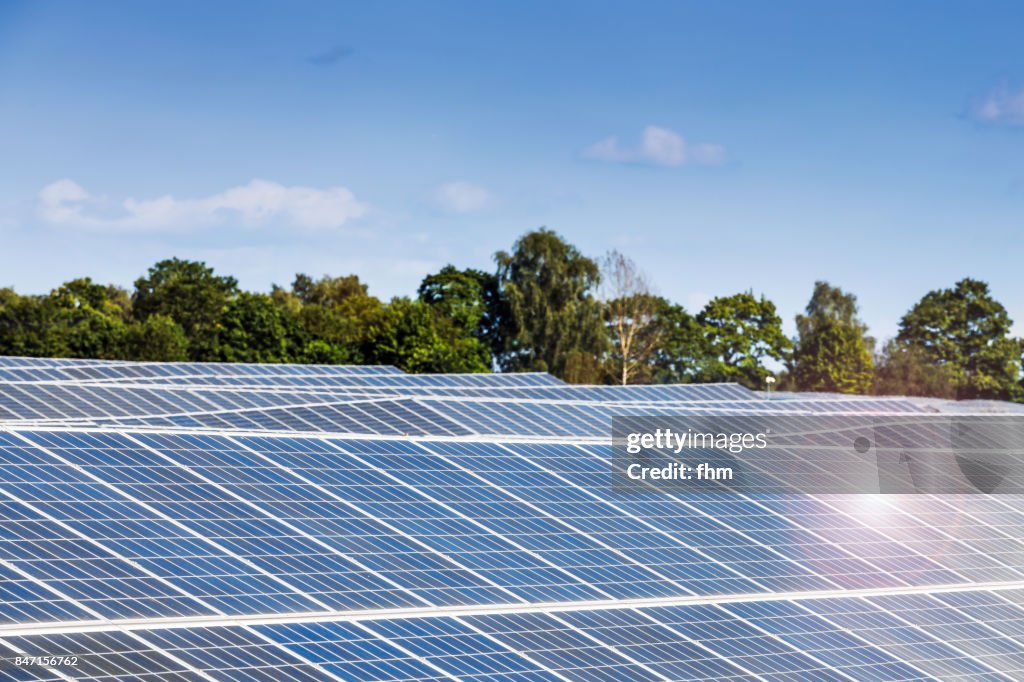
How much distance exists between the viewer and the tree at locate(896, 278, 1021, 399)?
172m

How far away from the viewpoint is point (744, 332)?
535 feet

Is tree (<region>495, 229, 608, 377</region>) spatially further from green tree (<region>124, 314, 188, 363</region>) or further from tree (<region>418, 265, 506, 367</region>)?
green tree (<region>124, 314, 188, 363</region>)

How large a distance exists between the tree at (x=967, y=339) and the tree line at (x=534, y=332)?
21cm

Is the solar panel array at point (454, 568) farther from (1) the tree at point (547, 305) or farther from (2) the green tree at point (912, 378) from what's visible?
(2) the green tree at point (912, 378)

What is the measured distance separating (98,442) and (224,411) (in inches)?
948

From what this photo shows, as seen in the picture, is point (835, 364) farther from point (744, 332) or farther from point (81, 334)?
point (81, 334)

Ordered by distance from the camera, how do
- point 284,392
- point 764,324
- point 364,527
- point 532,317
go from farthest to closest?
point 764,324, point 532,317, point 284,392, point 364,527

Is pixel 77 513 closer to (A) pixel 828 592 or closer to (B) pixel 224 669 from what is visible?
(B) pixel 224 669

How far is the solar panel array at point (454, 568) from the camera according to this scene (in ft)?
87.1

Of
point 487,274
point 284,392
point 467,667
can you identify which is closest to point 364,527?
point 467,667

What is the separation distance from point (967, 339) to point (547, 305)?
2833 inches

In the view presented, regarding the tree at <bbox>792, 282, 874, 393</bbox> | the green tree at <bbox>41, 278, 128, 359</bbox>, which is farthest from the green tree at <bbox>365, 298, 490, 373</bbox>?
the tree at <bbox>792, 282, 874, 393</bbox>

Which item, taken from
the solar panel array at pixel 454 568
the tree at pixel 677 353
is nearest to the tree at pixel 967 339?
the tree at pixel 677 353

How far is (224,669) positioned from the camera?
976 inches
